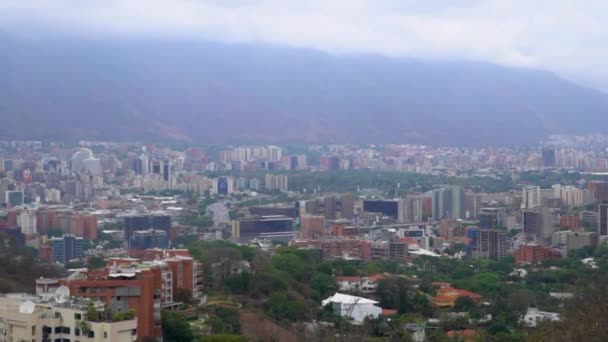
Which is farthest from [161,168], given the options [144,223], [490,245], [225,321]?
[225,321]

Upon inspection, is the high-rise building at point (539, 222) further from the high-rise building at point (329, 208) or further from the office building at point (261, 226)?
the high-rise building at point (329, 208)

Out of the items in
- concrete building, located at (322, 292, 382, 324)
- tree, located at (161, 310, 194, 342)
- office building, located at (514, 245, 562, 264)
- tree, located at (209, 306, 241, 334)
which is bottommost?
office building, located at (514, 245, 562, 264)

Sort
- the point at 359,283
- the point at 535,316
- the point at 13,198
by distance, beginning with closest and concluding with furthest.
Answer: the point at 535,316
the point at 359,283
the point at 13,198

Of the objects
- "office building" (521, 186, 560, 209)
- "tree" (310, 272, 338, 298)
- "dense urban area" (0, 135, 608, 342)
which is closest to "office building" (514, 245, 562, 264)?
"dense urban area" (0, 135, 608, 342)

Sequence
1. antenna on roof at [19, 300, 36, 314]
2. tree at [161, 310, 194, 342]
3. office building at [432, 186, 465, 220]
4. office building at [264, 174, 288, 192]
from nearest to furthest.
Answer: antenna on roof at [19, 300, 36, 314]
tree at [161, 310, 194, 342]
office building at [432, 186, 465, 220]
office building at [264, 174, 288, 192]

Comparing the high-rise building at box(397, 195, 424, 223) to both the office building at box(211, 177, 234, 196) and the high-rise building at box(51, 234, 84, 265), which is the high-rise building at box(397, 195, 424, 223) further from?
the high-rise building at box(51, 234, 84, 265)

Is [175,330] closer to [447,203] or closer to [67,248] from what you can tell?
[67,248]
